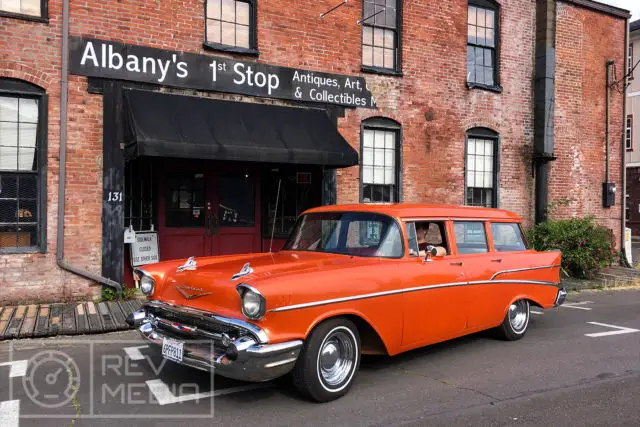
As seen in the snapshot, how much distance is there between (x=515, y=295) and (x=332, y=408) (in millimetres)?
3108

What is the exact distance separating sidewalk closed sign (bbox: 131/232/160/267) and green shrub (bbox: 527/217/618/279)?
27.8 feet

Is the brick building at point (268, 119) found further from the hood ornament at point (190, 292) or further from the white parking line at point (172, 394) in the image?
the white parking line at point (172, 394)

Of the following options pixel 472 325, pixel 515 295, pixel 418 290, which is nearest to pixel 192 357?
pixel 418 290

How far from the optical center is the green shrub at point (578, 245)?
1199 centimetres

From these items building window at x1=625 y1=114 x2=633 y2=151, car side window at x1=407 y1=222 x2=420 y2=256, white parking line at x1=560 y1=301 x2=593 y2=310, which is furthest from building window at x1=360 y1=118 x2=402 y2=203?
building window at x1=625 y1=114 x2=633 y2=151

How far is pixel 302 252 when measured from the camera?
18.6ft

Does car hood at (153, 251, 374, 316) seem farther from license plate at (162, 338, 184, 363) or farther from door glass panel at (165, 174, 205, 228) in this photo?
door glass panel at (165, 174, 205, 228)

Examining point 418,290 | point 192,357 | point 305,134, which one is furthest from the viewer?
point 305,134

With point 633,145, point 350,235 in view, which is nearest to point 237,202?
point 350,235

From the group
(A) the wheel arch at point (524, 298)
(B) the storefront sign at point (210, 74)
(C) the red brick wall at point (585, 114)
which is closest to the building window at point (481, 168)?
(C) the red brick wall at point (585, 114)

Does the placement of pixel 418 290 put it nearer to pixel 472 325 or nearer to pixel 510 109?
pixel 472 325

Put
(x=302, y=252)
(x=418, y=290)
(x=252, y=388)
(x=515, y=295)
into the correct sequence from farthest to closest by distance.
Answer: (x=515, y=295) → (x=302, y=252) → (x=418, y=290) → (x=252, y=388)

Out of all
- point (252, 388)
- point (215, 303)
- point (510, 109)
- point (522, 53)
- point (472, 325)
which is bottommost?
point (252, 388)

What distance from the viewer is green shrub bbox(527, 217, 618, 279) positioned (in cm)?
1199
